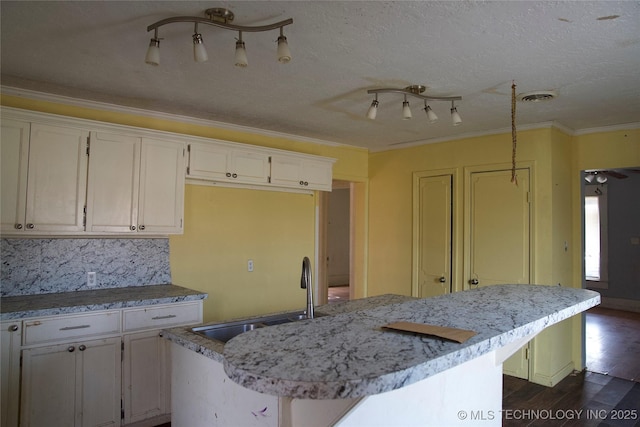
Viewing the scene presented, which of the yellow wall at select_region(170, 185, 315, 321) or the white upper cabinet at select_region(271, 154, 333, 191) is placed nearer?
the yellow wall at select_region(170, 185, 315, 321)

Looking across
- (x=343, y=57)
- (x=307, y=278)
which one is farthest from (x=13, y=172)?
(x=343, y=57)

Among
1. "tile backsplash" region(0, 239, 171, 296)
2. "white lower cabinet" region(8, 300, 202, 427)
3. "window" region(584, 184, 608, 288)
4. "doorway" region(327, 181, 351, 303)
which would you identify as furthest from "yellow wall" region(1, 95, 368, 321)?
"window" region(584, 184, 608, 288)

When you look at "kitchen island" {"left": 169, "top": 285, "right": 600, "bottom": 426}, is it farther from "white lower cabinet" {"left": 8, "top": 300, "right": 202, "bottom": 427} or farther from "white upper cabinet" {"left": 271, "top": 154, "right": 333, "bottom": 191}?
"white upper cabinet" {"left": 271, "top": 154, "right": 333, "bottom": 191}

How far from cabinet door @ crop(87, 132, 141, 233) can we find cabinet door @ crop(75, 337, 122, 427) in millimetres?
847

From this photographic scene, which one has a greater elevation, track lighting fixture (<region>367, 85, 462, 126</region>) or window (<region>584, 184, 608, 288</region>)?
track lighting fixture (<region>367, 85, 462, 126</region>)

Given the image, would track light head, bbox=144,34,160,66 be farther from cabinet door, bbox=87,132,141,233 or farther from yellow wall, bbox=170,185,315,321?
yellow wall, bbox=170,185,315,321

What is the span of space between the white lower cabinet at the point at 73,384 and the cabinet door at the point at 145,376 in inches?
2.5

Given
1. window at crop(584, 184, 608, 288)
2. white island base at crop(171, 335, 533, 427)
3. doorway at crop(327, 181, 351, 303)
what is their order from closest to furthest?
white island base at crop(171, 335, 533, 427) → window at crop(584, 184, 608, 288) → doorway at crop(327, 181, 351, 303)

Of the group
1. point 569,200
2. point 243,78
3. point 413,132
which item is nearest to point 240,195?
point 243,78

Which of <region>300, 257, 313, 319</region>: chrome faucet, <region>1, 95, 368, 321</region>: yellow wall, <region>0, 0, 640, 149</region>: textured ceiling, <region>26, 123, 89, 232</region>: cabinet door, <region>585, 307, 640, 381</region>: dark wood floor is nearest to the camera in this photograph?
<region>0, 0, 640, 149</region>: textured ceiling

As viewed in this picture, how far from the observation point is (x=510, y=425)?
3.01 meters

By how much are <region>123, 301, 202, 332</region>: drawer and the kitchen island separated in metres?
0.86

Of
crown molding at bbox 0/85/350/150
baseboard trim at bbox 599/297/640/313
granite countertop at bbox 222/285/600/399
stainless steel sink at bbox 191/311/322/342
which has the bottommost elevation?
baseboard trim at bbox 599/297/640/313

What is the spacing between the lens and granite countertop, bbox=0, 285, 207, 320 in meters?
2.50
